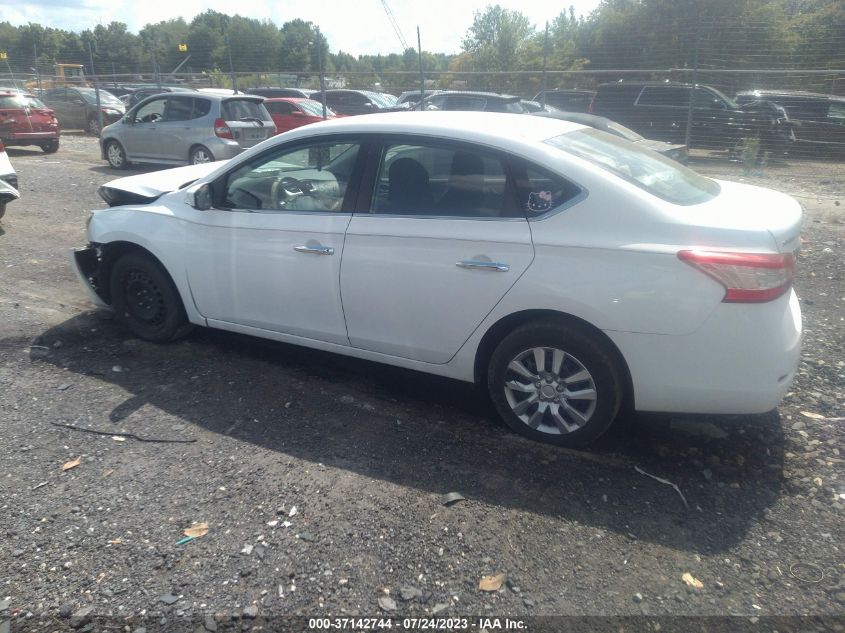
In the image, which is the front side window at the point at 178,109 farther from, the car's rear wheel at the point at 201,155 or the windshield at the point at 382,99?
the windshield at the point at 382,99

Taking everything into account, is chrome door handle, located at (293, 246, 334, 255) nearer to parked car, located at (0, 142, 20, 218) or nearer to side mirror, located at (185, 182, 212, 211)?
side mirror, located at (185, 182, 212, 211)

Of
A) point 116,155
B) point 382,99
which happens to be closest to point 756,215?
point 116,155

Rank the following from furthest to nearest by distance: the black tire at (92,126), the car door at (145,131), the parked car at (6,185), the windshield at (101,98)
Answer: the windshield at (101,98)
the black tire at (92,126)
the car door at (145,131)
the parked car at (6,185)

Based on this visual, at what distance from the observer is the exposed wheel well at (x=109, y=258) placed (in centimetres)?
498

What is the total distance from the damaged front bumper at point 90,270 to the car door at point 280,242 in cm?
105

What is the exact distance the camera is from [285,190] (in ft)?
14.6

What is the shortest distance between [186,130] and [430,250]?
11.4 meters

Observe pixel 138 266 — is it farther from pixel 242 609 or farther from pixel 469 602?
pixel 469 602

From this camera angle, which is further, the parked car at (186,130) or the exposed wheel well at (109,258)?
the parked car at (186,130)

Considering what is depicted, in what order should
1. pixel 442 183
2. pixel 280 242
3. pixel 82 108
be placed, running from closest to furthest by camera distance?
pixel 442 183 → pixel 280 242 → pixel 82 108

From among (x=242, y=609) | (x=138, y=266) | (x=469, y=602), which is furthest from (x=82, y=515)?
(x=138, y=266)

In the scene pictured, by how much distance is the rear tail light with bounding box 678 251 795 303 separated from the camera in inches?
125

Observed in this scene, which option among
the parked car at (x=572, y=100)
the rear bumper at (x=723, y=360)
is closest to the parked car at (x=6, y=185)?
the rear bumper at (x=723, y=360)

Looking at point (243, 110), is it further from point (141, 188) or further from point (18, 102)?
point (141, 188)
